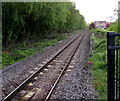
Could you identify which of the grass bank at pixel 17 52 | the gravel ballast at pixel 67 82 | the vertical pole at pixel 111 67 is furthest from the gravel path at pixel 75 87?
the grass bank at pixel 17 52

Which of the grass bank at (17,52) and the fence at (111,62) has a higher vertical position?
the fence at (111,62)

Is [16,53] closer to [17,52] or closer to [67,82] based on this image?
[17,52]

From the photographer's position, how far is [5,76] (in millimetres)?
9133

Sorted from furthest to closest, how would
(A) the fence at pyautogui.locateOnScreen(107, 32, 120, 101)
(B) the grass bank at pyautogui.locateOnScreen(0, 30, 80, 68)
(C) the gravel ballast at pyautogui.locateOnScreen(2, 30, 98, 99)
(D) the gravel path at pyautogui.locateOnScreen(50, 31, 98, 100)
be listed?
(B) the grass bank at pyautogui.locateOnScreen(0, 30, 80, 68), (C) the gravel ballast at pyautogui.locateOnScreen(2, 30, 98, 99), (D) the gravel path at pyautogui.locateOnScreen(50, 31, 98, 100), (A) the fence at pyautogui.locateOnScreen(107, 32, 120, 101)

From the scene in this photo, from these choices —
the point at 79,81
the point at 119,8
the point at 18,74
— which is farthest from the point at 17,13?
the point at 119,8

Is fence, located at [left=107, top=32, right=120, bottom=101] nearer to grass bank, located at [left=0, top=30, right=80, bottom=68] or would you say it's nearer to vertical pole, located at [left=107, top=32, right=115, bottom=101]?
vertical pole, located at [left=107, top=32, right=115, bottom=101]

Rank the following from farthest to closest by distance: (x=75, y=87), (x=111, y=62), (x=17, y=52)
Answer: (x=17, y=52), (x=75, y=87), (x=111, y=62)

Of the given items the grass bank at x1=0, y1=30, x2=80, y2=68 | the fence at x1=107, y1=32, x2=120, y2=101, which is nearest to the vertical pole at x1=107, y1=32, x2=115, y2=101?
the fence at x1=107, y1=32, x2=120, y2=101

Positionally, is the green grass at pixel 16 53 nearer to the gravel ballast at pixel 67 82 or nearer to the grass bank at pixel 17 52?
the grass bank at pixel 17 52

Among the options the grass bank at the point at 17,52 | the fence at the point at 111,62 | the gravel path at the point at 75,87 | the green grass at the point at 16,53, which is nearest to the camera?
the fence at the point at 111,62

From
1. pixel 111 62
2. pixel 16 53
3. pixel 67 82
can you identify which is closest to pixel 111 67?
pixel 111 62

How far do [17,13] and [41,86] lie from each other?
11.9 m

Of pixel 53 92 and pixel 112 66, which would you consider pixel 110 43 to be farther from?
pixel 53 92

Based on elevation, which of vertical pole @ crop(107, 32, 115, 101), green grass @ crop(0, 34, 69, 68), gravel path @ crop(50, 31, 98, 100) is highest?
vertical pole @ crop(107, 32, 115, 101)
